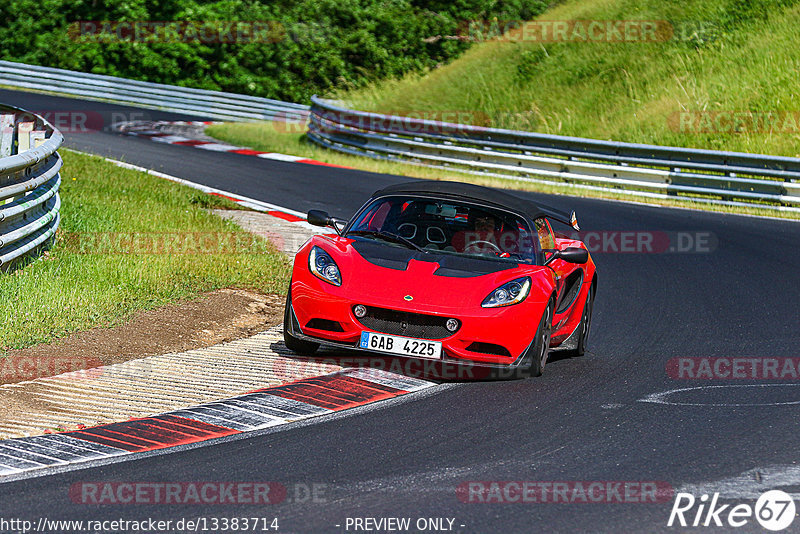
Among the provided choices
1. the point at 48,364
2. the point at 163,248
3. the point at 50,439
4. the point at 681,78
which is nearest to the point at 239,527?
the point at 50,439

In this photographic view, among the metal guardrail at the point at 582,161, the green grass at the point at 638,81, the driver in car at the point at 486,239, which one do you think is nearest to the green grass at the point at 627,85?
the green grass at the point at 638,81

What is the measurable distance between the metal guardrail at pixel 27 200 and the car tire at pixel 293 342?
9.38 feet

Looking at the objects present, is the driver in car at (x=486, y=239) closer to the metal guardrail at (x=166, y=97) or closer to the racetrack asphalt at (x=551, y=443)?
the racetrack asphalt at (x=551, y=443)

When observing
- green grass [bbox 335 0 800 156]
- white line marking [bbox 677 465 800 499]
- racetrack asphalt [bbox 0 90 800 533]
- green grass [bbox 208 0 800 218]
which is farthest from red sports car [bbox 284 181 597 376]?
green grass [bbox 335 0 800 156]

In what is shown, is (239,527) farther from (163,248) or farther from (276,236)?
(276,236)

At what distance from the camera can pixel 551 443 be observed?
6.50 m

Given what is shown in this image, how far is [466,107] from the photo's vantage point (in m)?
29.3

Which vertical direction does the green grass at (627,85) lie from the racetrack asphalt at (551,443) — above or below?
above

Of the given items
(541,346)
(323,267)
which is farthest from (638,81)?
(323,267)

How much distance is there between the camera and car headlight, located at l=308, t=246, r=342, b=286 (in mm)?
8172

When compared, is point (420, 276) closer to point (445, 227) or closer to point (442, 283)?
point (442, 283)

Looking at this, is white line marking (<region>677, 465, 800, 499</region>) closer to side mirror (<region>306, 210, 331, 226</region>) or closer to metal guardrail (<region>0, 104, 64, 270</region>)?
side mirror (<region>306, 210, 331, 226</region>)

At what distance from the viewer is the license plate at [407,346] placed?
7801 mm

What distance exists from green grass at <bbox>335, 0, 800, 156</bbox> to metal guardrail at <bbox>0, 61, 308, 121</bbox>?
2.32 m
